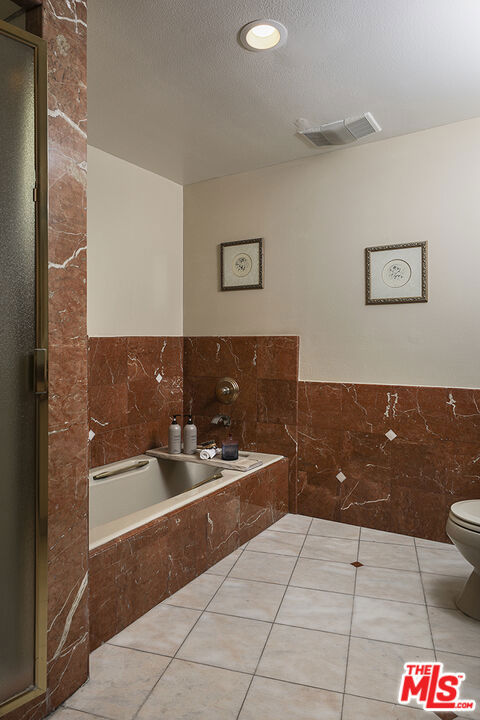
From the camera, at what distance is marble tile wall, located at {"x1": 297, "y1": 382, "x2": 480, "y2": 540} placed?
2721mm

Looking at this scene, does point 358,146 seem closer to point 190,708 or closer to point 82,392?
point 82,392

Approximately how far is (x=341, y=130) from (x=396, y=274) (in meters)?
0.89

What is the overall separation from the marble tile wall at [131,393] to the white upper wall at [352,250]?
387 mm

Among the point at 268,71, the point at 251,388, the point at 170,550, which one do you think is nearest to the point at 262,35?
the point at 268,71

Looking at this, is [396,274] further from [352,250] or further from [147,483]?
[147,483]

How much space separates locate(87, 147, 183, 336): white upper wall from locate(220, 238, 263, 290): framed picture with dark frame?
40cm

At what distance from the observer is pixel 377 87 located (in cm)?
231

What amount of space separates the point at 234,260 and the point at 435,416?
5.66ft

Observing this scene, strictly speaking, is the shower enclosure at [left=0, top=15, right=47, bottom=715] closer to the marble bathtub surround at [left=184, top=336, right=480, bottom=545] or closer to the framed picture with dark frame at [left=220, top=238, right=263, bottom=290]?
the marble bathtub surround at [left=184, top=336, right=480, bottom=545]

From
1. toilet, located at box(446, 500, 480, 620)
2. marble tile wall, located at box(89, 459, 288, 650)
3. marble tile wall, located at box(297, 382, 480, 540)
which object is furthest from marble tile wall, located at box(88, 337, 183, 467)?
toilet, located at box(446, 500, 480, 620)

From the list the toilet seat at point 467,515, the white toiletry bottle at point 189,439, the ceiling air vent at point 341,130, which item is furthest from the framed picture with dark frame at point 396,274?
the white toiletry bottle at point 189,439

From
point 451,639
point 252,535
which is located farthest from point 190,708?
point 252,535

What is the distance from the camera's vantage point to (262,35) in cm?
193

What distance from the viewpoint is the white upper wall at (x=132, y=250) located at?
9.94ft
